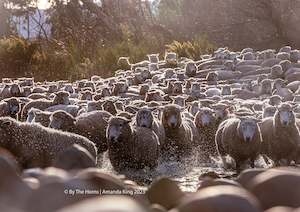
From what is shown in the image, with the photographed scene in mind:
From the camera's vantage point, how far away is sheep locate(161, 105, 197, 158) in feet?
36.8

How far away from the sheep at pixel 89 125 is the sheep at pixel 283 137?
8.86 feet

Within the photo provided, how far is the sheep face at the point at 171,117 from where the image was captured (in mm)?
11148

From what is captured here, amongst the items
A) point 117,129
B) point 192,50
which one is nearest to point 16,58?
point 192,50

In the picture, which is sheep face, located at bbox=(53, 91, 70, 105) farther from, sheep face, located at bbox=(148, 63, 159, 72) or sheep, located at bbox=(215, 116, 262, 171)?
sheep face, located at bbox=(148, 63, 159, 72)

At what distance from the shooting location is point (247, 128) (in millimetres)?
10242

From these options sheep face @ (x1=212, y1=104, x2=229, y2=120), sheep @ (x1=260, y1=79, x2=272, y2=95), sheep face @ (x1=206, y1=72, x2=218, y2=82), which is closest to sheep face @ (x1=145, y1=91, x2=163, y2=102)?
sheep face @ (x1=212, y1=104, x2=229, y2=120)

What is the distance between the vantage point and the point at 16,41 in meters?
29.5

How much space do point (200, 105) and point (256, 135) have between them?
4.03m

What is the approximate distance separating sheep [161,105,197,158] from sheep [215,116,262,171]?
67 centimetres

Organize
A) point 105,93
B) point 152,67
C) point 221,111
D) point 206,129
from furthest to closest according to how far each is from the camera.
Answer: point 152,67, point 105,93, point 221,111, point 206,129

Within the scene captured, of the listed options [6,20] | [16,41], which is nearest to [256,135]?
[16,41]

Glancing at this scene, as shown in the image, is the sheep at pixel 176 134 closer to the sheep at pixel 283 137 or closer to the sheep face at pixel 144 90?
the sheep at pixel 283 137

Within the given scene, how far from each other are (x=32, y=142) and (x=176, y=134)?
3.72m

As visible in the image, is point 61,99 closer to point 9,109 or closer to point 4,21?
point 9,109
